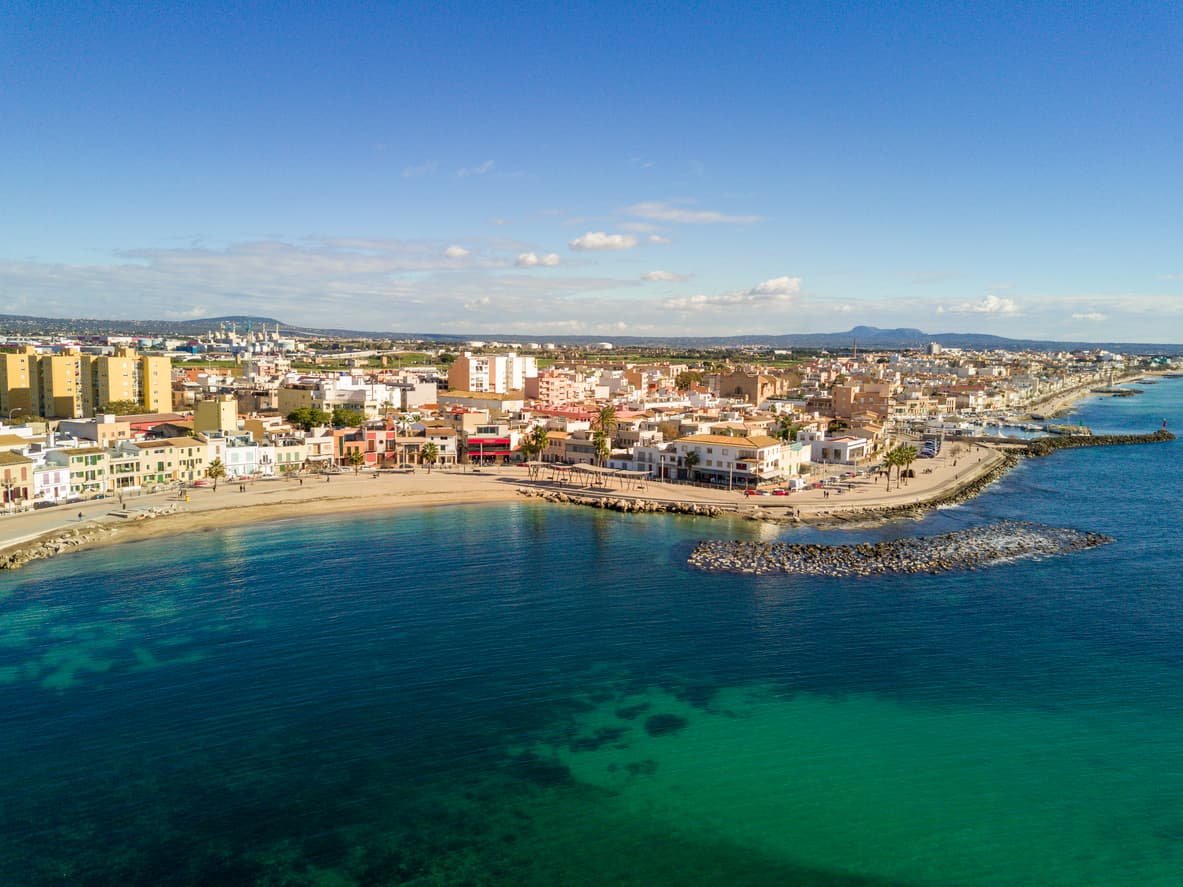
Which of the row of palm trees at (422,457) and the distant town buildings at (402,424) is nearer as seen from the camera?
the distant town buildings at (402,424)

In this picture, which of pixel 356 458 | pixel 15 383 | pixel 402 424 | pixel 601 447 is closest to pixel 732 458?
pixel 601 447

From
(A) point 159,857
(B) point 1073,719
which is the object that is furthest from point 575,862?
(B) point 1073,719

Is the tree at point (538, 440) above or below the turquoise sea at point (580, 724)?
above

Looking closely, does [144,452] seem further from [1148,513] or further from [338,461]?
[1148,513]

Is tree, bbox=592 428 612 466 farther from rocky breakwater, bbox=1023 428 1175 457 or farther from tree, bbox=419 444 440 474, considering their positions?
rocky breakwater, bbox=1023 428 1175 457

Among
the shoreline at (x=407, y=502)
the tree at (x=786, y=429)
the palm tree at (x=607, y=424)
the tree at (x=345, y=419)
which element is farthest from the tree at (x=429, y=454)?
the tree at (x=786, y=429)

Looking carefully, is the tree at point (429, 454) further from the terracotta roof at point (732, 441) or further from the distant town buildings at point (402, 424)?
the terracotta roof at point (732, 441)
